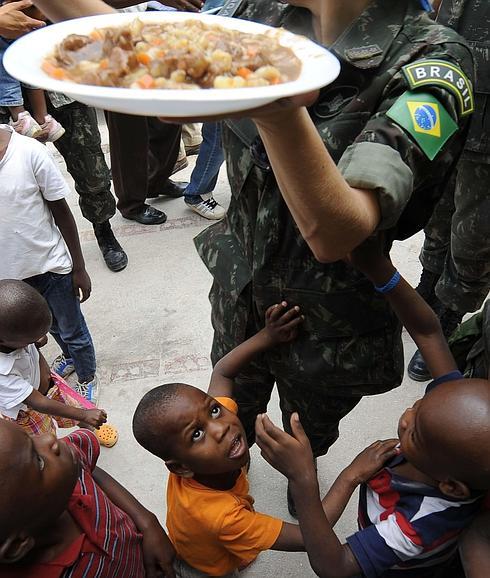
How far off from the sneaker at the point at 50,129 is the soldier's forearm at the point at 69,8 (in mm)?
1548

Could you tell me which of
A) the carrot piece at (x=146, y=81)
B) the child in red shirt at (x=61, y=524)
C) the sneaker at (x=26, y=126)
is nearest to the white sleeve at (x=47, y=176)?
the sneaker at (x=26, y=126)

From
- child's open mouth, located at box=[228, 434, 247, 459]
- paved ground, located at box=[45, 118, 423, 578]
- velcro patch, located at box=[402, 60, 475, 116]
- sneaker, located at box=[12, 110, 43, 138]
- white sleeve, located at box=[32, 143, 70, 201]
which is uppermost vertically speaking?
velcro patch, located at box=[402, 60, 475, 116]

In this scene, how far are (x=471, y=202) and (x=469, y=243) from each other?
151mm

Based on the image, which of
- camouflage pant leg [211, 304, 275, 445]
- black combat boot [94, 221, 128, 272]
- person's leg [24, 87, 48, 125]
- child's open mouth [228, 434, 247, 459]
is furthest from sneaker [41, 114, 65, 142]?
child's open mouth [228, 434, 247, 459]

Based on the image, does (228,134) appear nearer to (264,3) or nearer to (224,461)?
(264,3)

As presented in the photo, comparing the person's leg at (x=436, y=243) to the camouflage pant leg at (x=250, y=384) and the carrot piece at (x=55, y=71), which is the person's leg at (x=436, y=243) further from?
the carrot piece at (x=55, y=71)

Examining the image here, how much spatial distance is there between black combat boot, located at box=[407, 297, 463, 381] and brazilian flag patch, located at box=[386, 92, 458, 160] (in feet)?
4.72

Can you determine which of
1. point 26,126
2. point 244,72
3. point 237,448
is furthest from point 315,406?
point 26,126

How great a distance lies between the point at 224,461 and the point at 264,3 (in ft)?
3.38

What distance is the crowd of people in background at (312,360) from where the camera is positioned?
36.3 inches

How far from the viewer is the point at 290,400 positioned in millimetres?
1541

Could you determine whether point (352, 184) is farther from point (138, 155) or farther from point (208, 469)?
point (138, 155)

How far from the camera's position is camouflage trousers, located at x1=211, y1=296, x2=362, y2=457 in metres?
1.48

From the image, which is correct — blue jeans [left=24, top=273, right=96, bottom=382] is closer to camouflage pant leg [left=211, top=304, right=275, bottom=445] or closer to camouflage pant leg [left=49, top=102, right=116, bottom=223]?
camouflage pant leg [left=211, top=304, right=275, bottom=445]
